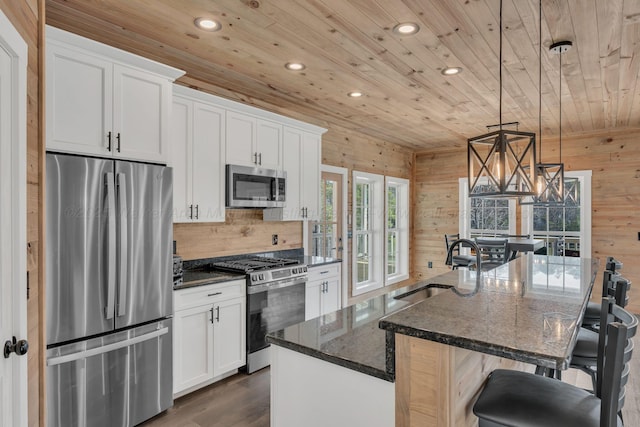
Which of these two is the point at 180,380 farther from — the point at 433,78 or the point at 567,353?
the point at 433,78

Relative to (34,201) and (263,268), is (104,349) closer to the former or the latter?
(34,201)

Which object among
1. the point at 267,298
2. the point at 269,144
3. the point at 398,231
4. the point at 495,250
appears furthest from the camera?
the point at 398,231

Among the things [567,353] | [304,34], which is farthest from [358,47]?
[567,353]

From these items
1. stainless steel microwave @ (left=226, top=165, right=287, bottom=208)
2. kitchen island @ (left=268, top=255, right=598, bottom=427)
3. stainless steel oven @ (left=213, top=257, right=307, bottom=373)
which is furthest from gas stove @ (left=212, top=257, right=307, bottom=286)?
kitchen island @ (left=268, top=255, right=598, bottom=427)

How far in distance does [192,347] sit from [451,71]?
3.04m

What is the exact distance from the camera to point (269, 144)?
388 cm

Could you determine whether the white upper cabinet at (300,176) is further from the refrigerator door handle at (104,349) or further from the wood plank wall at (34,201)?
the wood plank wall at (34,201)

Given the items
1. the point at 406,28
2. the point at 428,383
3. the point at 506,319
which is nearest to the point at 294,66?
the point at 406,28

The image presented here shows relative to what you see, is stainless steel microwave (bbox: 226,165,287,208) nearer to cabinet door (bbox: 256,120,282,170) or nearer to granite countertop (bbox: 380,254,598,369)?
cabinet door (bbox: 256,120,282,170)

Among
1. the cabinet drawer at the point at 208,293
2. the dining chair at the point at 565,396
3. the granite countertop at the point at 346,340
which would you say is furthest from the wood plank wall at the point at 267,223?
the dining chair at the point at 565,396

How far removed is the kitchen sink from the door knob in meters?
1.80

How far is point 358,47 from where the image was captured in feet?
9.24

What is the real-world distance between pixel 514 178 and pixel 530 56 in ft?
5.73

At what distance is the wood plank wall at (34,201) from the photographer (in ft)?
5.13
